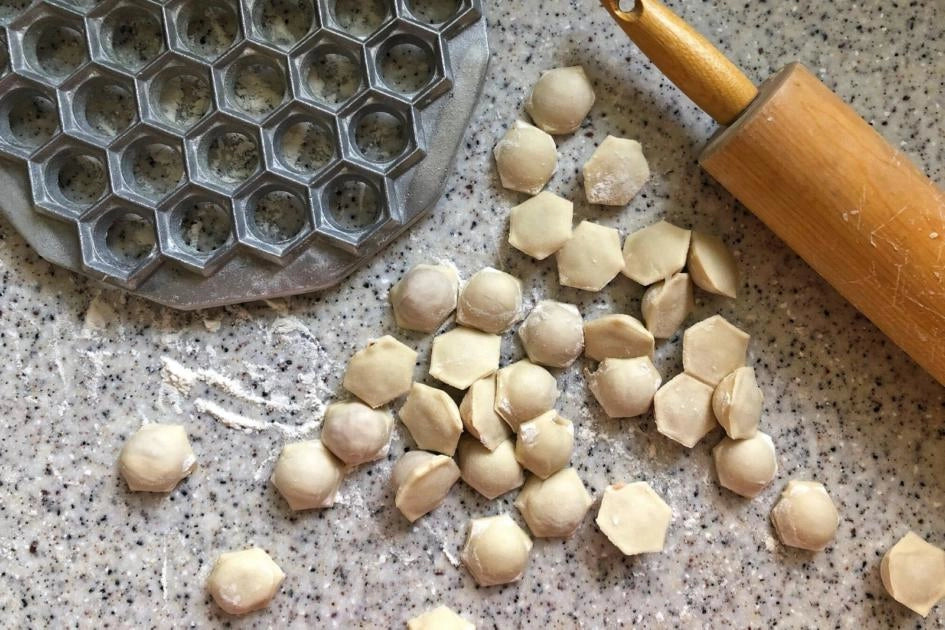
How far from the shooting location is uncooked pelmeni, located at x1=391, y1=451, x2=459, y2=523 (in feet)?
2.39

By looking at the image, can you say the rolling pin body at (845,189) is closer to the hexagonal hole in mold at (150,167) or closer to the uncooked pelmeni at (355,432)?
the uncooked pelmeni at (355,432)

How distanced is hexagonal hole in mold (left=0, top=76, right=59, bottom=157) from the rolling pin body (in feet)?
2.00

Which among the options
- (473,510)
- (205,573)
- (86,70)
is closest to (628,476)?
(473,510)

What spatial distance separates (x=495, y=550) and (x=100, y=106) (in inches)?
22.0

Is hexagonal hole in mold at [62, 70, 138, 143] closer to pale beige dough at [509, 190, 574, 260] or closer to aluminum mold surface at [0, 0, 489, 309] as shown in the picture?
aluminum mold surface at [0, 0, 489, 309]

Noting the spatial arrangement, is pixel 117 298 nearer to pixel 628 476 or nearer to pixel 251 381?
pixel 251 381

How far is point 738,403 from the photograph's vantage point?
731 mm

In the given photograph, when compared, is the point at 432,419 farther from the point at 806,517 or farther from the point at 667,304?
the point at 806,517

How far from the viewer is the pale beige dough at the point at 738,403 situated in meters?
0.73

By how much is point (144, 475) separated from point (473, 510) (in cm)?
30

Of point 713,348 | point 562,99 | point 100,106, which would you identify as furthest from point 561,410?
point 100,106

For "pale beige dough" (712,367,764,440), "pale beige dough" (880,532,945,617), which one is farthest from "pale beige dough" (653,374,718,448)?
"pale beige dough" (880,532,945,617)

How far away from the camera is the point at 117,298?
768 millimetres

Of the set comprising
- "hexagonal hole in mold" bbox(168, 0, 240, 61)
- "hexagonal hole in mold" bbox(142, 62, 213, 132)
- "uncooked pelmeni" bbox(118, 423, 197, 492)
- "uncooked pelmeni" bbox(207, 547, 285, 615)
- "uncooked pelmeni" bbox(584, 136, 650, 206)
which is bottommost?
"uncooked pelmeni" bbox(207, 547, 285, 615)
